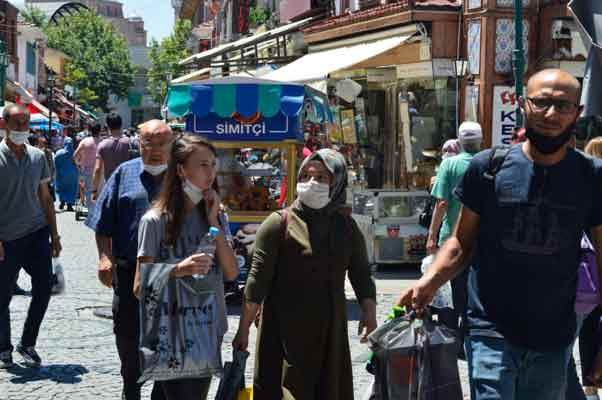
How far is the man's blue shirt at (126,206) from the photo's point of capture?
5988 millimetres

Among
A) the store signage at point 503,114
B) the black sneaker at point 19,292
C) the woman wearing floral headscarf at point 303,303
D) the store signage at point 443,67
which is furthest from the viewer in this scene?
the store signage at point 443,67

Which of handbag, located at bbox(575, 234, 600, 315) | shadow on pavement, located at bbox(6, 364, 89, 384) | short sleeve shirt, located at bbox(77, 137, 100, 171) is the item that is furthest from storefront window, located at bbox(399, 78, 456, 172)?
handbag, located at bbox(575, 234, 600, 315)

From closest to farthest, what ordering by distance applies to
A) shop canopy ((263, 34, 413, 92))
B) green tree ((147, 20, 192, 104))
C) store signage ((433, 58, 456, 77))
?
store signage ((433, 58, 456, 77)) < shop canopy ((263, 34, 413, 92)) < green tree ((147, 20, 192, 104))

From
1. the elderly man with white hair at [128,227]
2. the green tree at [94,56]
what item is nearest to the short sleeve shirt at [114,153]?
the elderly man with white hair at [128,227]

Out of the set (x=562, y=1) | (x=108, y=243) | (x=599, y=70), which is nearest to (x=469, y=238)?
(x=108, y=243)

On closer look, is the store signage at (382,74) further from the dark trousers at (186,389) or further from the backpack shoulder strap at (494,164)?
the backpack shoulder strap at (494,164)

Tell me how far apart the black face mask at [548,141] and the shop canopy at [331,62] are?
10.5m

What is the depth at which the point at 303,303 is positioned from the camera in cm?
517

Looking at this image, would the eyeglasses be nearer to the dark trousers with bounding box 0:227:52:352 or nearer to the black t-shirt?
the black t-shirt

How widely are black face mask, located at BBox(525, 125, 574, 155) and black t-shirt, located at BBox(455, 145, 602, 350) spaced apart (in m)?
0.07

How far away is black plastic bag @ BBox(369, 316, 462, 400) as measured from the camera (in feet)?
13.8

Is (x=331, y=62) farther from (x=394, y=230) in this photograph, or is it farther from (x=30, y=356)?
(x=30, y=356)

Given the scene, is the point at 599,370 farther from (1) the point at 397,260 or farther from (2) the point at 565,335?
(1) the point at 397,260

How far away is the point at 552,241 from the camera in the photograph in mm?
4129
